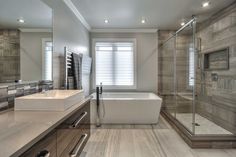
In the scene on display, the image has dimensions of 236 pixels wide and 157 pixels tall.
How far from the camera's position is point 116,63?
544 cm

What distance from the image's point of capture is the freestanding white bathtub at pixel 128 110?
4.15 metres

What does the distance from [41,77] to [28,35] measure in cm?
60

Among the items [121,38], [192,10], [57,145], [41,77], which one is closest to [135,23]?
[121,38]

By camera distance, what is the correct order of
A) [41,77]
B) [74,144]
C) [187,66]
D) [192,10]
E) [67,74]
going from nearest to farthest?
[74,144]
[41,77]
[67,74]
[192,10]
[187,66]

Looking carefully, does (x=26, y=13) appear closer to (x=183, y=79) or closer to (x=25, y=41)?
(x=25, y=41)

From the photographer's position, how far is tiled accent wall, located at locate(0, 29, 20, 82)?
1.68 metres

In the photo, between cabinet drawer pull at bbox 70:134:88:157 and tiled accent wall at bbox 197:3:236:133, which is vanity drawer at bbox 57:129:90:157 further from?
tiled accent wall at bbox 197:3:236:133

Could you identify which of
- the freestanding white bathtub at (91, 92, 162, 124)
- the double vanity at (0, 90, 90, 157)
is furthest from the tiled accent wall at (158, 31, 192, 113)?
the double vanity at (0, 90, 90, 157)

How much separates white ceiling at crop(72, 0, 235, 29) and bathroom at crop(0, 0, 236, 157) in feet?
0.07

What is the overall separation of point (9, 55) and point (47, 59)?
0.77m

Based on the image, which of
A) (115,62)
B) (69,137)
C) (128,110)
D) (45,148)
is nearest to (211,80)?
(128,110)

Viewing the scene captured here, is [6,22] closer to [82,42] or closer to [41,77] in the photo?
[41,77]

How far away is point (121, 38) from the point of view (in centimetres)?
542

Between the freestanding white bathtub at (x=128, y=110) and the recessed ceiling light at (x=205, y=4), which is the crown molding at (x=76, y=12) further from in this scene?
the recessed ceiling light at (x=205, y=4)
